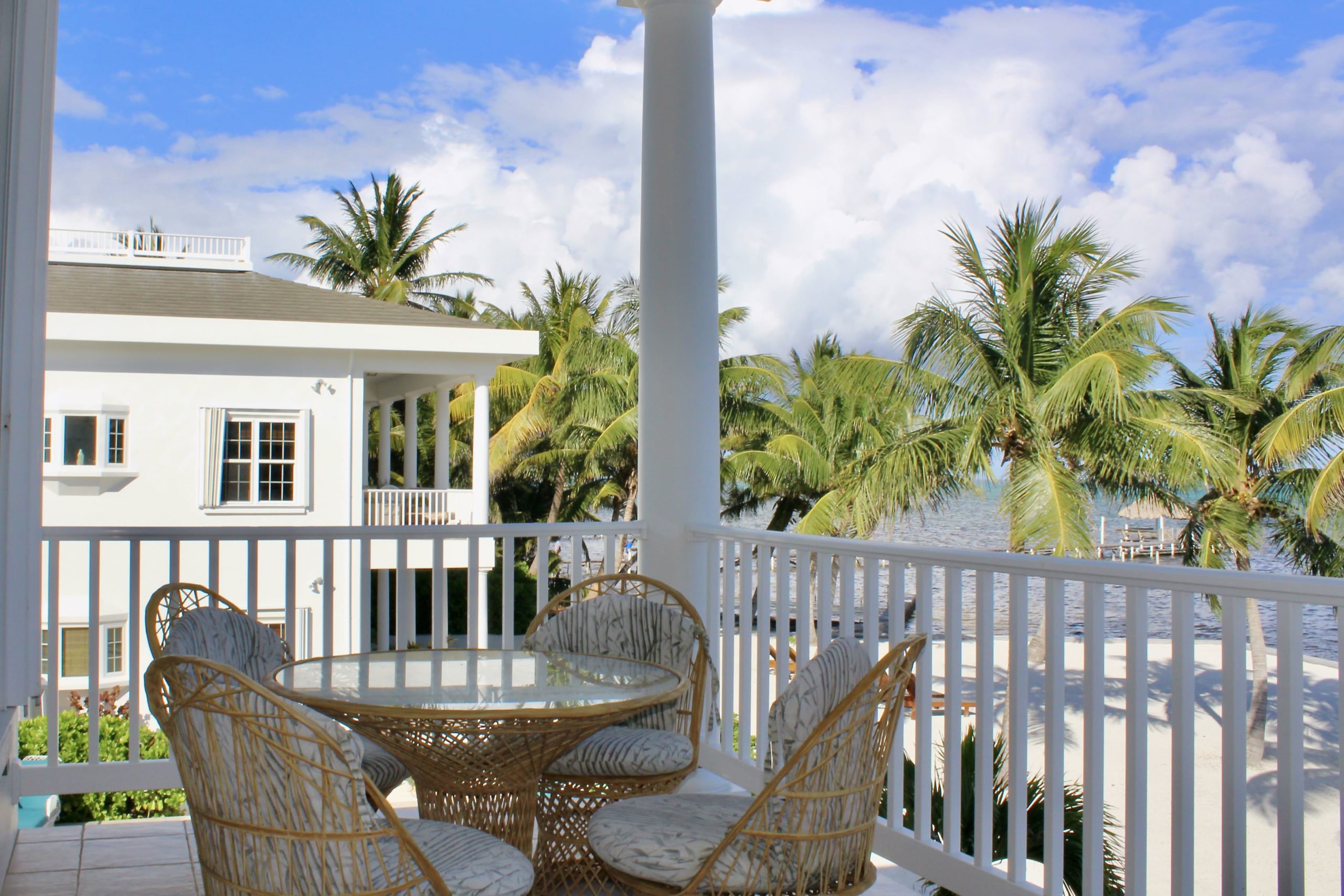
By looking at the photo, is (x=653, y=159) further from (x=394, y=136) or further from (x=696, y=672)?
(x=394, y=136)

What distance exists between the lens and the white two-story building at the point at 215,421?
11.2 meters

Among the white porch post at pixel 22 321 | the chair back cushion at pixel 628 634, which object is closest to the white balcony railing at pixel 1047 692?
the chair back cushion at pixel 628 634

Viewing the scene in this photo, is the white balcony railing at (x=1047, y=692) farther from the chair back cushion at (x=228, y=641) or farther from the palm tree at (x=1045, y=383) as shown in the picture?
the palm tree at (x=1045, y=383)

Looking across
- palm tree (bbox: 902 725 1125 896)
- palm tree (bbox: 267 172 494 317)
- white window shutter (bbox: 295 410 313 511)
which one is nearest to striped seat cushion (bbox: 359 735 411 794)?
palm tree (bbox: 902 725 1125 896)

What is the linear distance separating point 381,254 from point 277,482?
14742 mm

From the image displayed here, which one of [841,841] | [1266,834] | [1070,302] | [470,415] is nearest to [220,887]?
[841,841]

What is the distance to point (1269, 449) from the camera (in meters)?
15.9

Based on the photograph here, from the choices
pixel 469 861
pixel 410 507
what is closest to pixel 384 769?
pixel 469 861

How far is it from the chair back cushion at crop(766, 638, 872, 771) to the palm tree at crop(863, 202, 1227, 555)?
1322 centimetres

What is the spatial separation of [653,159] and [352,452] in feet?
28.9

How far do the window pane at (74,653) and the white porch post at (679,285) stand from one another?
30.9 feet

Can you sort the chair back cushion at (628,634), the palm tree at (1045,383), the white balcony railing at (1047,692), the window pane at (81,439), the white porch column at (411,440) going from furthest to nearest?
the palm tree at (1045,383) < the white porch column at (411,440) < the window pane at (81,439) < the chair back cushion at (628,634) < the white balcony railing at (1047,692)

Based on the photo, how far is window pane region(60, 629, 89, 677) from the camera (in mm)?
11094

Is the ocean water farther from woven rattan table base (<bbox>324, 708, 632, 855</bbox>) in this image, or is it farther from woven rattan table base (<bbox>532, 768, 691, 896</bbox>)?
woven rattan table base (<bbox>324, 708, 632, 855</bbox>)
